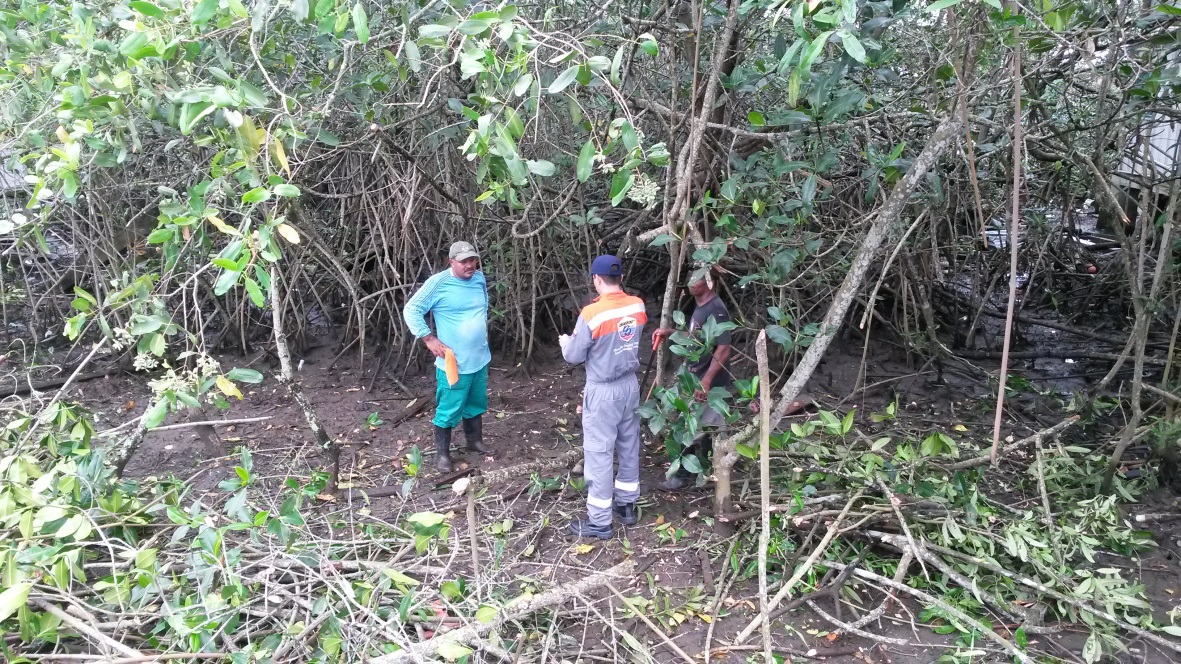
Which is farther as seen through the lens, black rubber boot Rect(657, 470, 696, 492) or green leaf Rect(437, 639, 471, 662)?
black rubber boot Rect(657, 470, 696, 492)

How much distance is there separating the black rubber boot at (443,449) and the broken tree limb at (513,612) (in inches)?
58.3

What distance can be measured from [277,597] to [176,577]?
0.36m

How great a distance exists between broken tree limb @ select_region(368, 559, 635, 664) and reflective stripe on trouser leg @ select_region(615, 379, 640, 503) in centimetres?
47

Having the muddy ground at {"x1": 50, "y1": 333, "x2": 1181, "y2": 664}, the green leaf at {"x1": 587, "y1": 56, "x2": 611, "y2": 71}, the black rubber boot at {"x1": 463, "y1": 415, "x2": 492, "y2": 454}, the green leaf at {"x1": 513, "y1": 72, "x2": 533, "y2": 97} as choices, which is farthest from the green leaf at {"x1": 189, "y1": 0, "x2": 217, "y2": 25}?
the black rubber boot at {"x1": 463, "y1": 415, "x2": 492, "y2": 454}

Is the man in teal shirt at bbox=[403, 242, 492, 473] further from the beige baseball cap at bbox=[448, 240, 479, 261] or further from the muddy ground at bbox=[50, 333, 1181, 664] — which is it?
the muddy ground at bbox=[50, 333, 1181, 664]

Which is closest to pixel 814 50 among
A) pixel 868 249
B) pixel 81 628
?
pixel 868 249

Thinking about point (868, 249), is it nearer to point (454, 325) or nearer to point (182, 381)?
point (454, 325)

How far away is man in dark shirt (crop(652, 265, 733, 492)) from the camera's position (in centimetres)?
362

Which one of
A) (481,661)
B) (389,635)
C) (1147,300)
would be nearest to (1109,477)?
(1147,300)

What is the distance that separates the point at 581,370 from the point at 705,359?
6.13 feet

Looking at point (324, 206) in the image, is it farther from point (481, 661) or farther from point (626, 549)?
point (481, 661)

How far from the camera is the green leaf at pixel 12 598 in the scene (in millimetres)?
2016

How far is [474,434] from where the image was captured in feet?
15.2

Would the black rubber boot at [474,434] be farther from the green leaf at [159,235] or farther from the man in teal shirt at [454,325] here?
the green leaf at [159,235]
